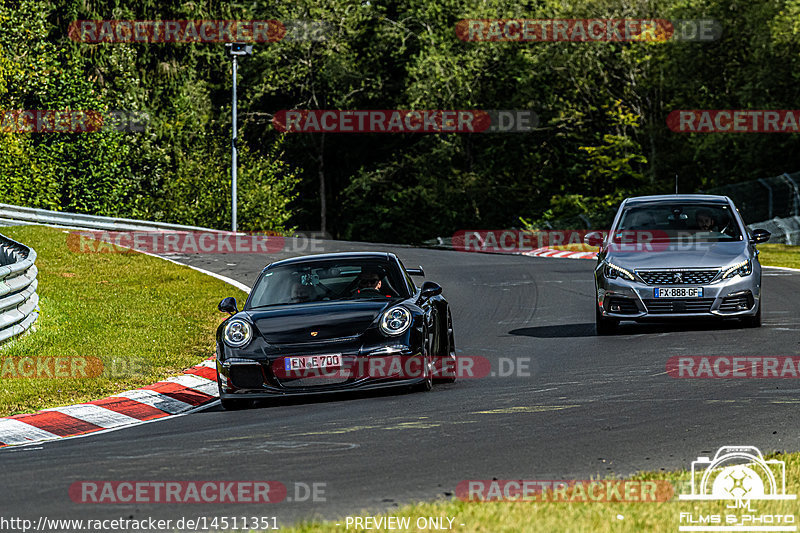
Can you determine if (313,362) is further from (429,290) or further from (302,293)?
(429,290)

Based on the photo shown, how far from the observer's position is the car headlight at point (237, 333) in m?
10.6

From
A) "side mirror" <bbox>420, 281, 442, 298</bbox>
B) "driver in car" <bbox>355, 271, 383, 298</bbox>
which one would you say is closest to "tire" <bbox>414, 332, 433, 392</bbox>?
"side mirror" <bbox>420, 281, 442, 298</bbox>

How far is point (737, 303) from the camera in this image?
1438 cm

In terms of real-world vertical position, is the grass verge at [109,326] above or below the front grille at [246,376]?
below

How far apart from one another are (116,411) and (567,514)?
20.7ft

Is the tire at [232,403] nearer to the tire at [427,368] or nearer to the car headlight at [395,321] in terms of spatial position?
the car headlight at [395,321]

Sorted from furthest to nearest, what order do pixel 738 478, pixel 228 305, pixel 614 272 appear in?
pixel 614 272 < pixel 228 305 < pixel 738 478

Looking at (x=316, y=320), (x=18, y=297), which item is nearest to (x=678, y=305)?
(x=316, y=320)

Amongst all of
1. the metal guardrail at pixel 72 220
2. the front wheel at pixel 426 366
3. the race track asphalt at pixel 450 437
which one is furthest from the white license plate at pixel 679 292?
the metal guardrail at pixel 72 220

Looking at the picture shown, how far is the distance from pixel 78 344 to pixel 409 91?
138 ft

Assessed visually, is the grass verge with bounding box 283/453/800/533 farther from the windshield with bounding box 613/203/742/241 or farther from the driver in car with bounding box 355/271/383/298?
the windshield with bounding box 613/203/742/241

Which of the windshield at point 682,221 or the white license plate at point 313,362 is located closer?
the white license plate at point 313,362

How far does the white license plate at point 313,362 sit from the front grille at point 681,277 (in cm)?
538

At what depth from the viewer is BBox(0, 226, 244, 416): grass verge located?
12234mm
